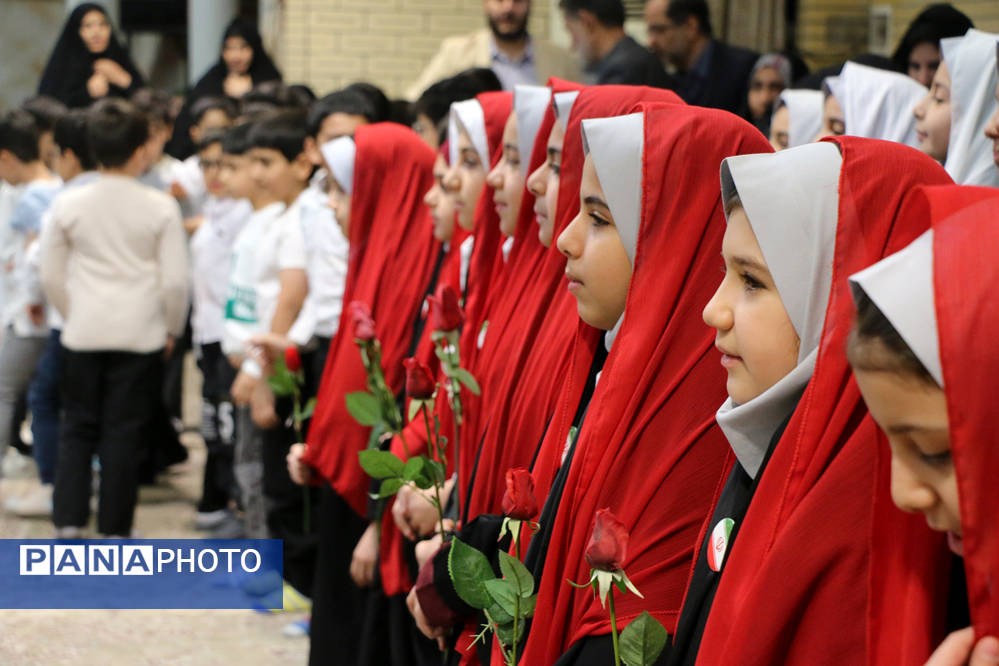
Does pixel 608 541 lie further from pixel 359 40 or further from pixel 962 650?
pixel 359 40

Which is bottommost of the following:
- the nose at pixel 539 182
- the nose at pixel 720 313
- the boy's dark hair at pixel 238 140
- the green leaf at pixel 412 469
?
→ the green leaf at pixel 412 469

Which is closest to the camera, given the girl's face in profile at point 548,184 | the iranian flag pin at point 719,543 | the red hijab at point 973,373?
the red hijab at point 973,373

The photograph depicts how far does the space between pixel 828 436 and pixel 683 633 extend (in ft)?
1.18

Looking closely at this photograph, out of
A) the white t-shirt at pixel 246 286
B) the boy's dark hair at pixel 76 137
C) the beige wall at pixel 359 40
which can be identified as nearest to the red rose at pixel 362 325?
the white t-shirt at pixel 246 286

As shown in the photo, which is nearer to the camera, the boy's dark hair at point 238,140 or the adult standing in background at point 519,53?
the boy's dark hair at point 238,140

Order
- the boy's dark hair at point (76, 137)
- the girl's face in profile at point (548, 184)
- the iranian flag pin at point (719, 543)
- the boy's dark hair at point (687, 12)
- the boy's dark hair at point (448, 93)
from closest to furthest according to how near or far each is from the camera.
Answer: the iranian flag pin at point (719, 543), the girl's face in profile at point (548, 184), the boy's dark hair at point (448, 93), the boy's dark hair at point (76, 137), the boy's dark hair at point (687, 12)

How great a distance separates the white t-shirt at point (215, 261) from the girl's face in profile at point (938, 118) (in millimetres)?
3148

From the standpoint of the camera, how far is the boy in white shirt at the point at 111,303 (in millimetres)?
5164

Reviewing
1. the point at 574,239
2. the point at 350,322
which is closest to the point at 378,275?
the point at 350,322

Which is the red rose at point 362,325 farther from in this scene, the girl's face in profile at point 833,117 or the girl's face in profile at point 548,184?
the girl's face in profile at point 833,117

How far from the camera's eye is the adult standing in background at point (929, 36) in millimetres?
4387

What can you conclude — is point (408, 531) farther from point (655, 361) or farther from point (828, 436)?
point (828, 436)

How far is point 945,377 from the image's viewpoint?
102 cm

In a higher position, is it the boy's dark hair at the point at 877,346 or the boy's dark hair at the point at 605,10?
the boy's dark hair at the point at 605,10
